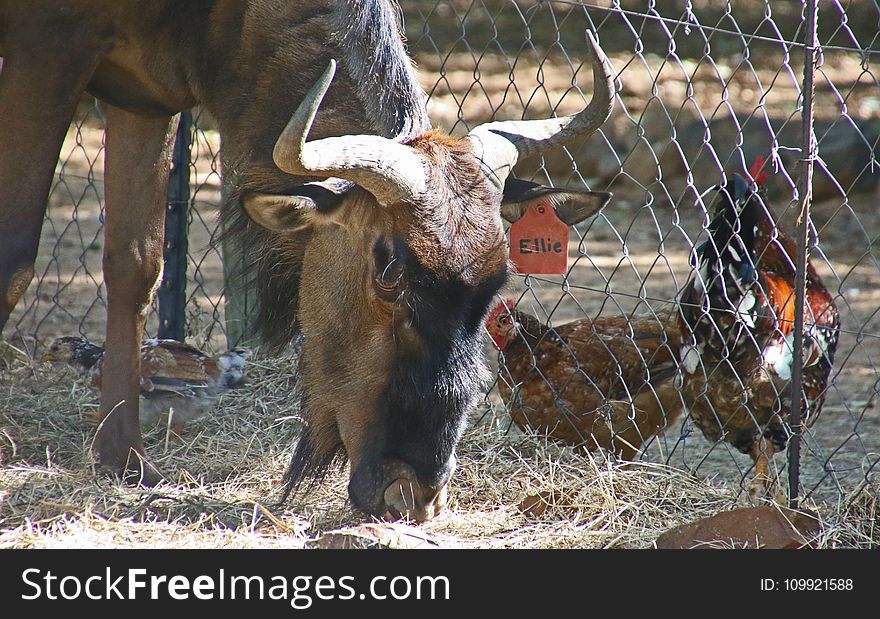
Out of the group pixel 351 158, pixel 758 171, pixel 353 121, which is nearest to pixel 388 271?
pixel 351 158

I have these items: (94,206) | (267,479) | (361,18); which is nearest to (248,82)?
(361,18)

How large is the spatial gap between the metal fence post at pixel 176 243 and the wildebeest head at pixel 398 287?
2200 millimetres

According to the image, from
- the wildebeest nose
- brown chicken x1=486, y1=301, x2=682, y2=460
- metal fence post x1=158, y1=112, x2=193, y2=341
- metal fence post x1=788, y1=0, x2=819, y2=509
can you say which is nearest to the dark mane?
the wildebeest nose

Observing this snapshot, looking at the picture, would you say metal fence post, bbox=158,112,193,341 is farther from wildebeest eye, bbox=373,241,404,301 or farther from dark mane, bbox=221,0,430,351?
wildebeest eye, bbox=373,241,404,301

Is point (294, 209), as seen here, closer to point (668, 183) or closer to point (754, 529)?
point (754, 529)

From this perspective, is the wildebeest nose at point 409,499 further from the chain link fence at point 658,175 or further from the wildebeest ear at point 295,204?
the chain link fence at point 658,175

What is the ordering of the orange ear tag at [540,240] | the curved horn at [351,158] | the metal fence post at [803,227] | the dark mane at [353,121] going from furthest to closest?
the orange ear tag at [540,240]
the dark mane at [353,121]
the metal fence post at [803,227]
the curved horn at [351,158]

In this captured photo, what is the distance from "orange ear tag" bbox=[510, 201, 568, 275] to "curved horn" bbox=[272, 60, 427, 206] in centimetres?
74

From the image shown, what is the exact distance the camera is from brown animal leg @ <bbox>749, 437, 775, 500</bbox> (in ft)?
14.3

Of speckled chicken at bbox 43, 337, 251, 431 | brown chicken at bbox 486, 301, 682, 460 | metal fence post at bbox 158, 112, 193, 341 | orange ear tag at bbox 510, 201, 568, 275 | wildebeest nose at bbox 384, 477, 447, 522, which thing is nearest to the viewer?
wildebeest nose at bbox 384, 477, 447, 522

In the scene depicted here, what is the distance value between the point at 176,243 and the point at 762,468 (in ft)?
11.1

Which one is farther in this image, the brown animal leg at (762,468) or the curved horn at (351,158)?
the brown animal leg at (762,468)

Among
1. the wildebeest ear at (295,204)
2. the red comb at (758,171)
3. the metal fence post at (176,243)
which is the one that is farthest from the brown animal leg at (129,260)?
the red comb at (758,171)

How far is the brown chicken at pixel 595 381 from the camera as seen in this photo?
4863 mm
